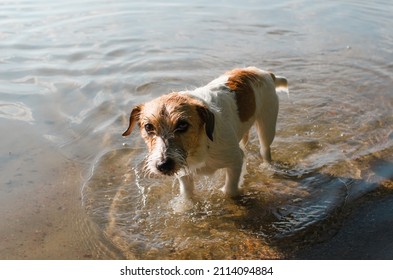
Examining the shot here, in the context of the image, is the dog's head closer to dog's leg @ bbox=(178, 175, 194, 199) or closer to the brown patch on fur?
dog's leg @ bbox=(178, 175, 194, 199)

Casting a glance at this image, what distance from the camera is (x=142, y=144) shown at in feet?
25.9

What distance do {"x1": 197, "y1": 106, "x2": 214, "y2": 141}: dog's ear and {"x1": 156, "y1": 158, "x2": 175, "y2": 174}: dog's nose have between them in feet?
2.15

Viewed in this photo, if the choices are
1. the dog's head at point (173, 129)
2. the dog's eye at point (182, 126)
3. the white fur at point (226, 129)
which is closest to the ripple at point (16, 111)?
the white fur at point (226, 129)

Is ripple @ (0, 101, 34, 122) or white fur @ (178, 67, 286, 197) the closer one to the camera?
white fur @ (178, 67, 286, 197)

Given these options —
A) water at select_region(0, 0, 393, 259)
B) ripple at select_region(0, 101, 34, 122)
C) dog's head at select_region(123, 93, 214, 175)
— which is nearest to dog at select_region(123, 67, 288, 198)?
dog's head at select_region(123, 93, 214, 175)

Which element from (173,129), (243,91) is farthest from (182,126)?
(243,91)

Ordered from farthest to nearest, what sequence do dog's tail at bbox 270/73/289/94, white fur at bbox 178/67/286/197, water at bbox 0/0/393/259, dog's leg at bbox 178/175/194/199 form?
dog's tail at bbox 270/73/289/94, dog's leg at bbox 178/175/194/199, water at bbox 0/0/393/259, white fur at bbox 178/67/286/197

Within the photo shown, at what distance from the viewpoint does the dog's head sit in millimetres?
4637

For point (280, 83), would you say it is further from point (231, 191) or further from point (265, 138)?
point (231, 191)

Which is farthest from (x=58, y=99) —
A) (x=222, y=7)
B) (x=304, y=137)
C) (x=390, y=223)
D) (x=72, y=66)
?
(x=222, y=7)

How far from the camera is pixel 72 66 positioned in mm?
11219

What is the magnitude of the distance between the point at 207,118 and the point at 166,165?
0.79 m

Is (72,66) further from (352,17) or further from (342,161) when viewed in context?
(352,17)

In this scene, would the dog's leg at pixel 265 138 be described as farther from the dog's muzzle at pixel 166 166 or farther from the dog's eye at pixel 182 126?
the dog's muzzle at pixel 166 166
